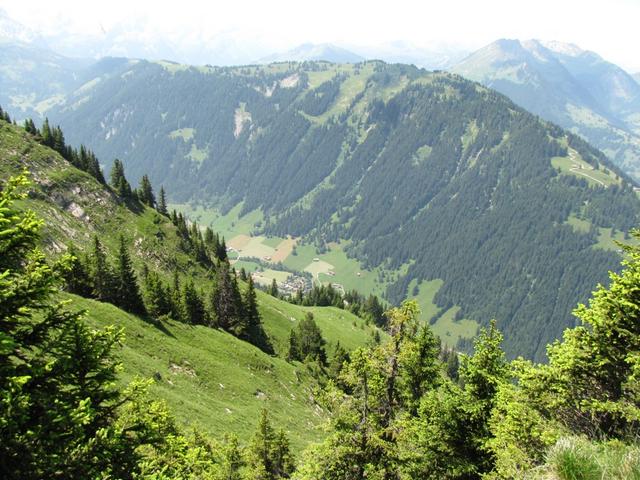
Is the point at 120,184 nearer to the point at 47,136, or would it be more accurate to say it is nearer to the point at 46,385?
the point at 47,136

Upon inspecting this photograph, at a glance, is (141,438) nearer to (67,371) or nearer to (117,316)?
(67,371)

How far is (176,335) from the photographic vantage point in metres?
70.6

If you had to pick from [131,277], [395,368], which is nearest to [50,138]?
[131,277]

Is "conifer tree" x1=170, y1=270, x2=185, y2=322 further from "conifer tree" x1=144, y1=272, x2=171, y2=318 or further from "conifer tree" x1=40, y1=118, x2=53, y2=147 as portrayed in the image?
"conifer tree" x1=40, y1=118, x2=53, y2=147

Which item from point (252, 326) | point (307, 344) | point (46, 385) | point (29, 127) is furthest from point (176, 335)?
point (29, 127)

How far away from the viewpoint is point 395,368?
22.8m

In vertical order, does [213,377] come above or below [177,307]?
below

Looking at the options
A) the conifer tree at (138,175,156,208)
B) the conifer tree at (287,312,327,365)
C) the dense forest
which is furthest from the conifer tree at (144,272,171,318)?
the conifer tree at (138,175,156,208)

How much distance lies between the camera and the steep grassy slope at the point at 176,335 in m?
55.2

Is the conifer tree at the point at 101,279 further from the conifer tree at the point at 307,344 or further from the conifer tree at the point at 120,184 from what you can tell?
the conifer tree at the point at 120,184

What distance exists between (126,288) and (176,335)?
10.8 m

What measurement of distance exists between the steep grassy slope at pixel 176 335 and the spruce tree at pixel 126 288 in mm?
3309

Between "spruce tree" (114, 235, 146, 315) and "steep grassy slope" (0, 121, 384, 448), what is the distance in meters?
3.31

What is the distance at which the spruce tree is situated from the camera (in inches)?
2672
